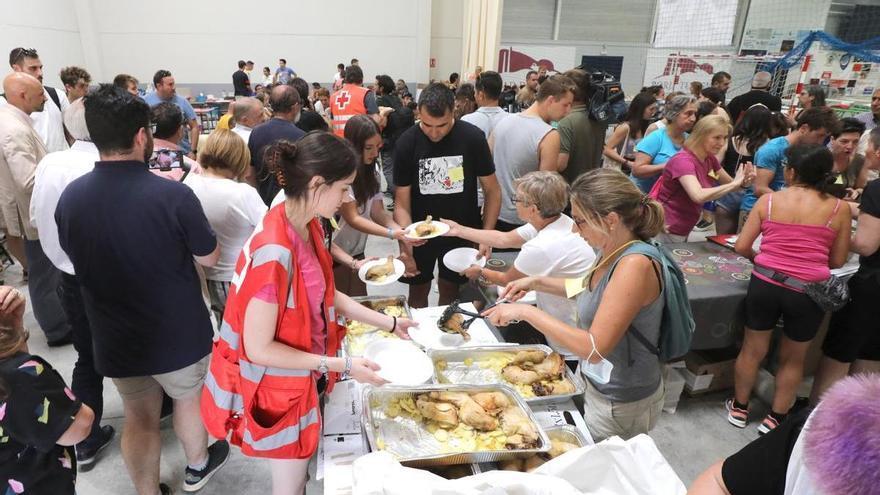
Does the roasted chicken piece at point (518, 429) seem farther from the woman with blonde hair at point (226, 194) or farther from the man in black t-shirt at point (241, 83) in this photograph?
the man in black t-shirt at point (241, 83)

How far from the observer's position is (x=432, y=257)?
2.93m

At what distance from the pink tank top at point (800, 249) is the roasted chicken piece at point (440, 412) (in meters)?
1.92

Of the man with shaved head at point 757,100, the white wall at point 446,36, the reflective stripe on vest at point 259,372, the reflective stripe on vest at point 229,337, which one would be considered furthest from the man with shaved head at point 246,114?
the white wall at point 446,36

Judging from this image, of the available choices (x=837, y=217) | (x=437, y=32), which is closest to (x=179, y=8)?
(x=437, y=32)

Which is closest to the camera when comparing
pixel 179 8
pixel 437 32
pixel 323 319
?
pixel 323 319

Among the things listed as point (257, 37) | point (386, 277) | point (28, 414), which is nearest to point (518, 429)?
point (386, 277)

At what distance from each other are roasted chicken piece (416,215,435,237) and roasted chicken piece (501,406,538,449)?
47.4 inches

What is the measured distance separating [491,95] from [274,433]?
303 cm

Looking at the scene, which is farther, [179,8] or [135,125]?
[179,8]

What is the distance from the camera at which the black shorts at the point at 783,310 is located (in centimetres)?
241

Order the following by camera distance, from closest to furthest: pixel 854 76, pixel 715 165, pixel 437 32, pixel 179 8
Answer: pixel 715 165
pixel 854 76
pixel 179 8
pixel 437 32

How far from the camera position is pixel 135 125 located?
1595mm

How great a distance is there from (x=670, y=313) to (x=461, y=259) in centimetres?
119

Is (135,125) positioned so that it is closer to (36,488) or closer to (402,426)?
(36,488)
